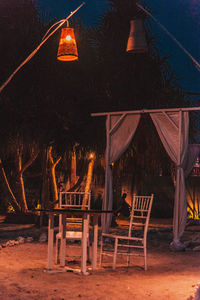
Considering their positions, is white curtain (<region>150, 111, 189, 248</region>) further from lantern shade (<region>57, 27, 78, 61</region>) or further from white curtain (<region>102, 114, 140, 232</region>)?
lantern shade (<region>57, 27, 78, 61</region>)

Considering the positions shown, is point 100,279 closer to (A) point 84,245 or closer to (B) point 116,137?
(A) point 84,245

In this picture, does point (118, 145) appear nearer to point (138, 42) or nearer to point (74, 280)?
point (138, 42)

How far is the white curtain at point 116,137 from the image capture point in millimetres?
9148

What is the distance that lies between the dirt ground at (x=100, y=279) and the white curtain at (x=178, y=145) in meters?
0.80

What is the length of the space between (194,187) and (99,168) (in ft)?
9.79

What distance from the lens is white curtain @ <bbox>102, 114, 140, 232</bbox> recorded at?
360 inches

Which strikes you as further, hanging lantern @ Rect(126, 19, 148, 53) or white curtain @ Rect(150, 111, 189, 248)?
white curtain @ Rect(150, 111, 189, 248)

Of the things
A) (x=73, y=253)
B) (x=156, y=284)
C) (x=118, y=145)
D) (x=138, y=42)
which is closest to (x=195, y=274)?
(x=156, y=284)

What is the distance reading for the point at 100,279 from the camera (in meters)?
5.28

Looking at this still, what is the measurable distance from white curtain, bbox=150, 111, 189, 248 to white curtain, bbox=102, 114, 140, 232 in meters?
0.53

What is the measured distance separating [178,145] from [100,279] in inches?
153

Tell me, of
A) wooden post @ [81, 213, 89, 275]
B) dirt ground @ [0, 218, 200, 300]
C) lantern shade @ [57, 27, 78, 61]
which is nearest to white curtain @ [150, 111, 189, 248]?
dirt ground @ [0, 218, 200, 300]

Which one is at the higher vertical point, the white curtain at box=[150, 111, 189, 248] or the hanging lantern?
the hanging lantern

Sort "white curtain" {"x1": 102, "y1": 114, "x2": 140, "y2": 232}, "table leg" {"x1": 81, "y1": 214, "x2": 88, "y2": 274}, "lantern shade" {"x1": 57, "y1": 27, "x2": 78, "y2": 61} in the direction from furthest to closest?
"white curtain" {"x1": 102, "y1": 114, "x2": 140, "y2": 232}
"lantern shade" {"x1": 57, "y1": 27, "x2": 78, "y2": 61}
"table leg" {"x1": 81, "y1": 214, "x2": 88, "y2": 274}
